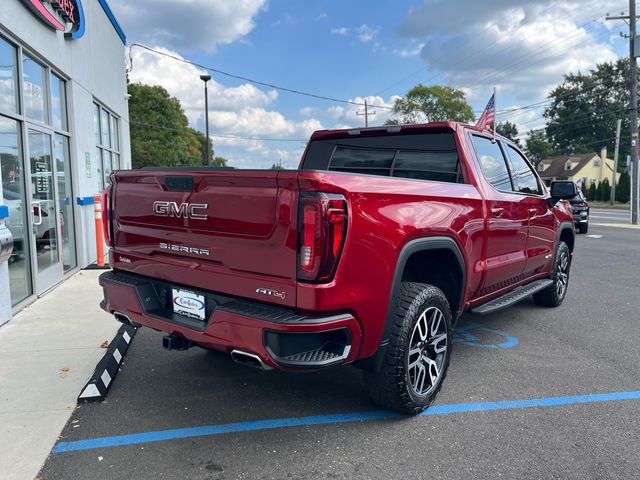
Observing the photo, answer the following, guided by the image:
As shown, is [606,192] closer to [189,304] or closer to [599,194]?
[599,194]

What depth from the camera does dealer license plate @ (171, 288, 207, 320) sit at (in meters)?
2.94

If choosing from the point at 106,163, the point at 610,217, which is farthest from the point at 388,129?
the point at 610,217

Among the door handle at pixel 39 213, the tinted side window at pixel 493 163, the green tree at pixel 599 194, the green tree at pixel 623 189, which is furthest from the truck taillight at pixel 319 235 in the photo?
the green tree at pixel 599 194

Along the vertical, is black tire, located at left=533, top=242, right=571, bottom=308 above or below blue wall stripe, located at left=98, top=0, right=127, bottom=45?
below

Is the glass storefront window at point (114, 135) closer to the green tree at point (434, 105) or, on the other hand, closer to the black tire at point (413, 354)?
the black tire at point (413, 354)

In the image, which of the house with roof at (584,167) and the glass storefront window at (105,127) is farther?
the house with roof at (584,167)

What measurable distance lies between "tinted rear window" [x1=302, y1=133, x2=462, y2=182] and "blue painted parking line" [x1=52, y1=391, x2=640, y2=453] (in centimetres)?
178

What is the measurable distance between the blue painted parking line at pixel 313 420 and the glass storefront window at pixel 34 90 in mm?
4977

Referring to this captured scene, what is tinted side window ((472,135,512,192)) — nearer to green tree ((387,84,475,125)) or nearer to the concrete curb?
the concrete curb

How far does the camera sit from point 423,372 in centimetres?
334

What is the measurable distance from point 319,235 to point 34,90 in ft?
20.2

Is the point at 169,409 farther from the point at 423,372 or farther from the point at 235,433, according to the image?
the point at 423,372

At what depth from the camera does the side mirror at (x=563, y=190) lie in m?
5.37

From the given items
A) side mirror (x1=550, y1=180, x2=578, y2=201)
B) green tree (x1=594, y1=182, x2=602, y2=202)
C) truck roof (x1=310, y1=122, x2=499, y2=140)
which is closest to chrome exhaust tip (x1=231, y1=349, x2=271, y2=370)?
truck roof (x1=310, y1=122, x2=499, y2=140)
